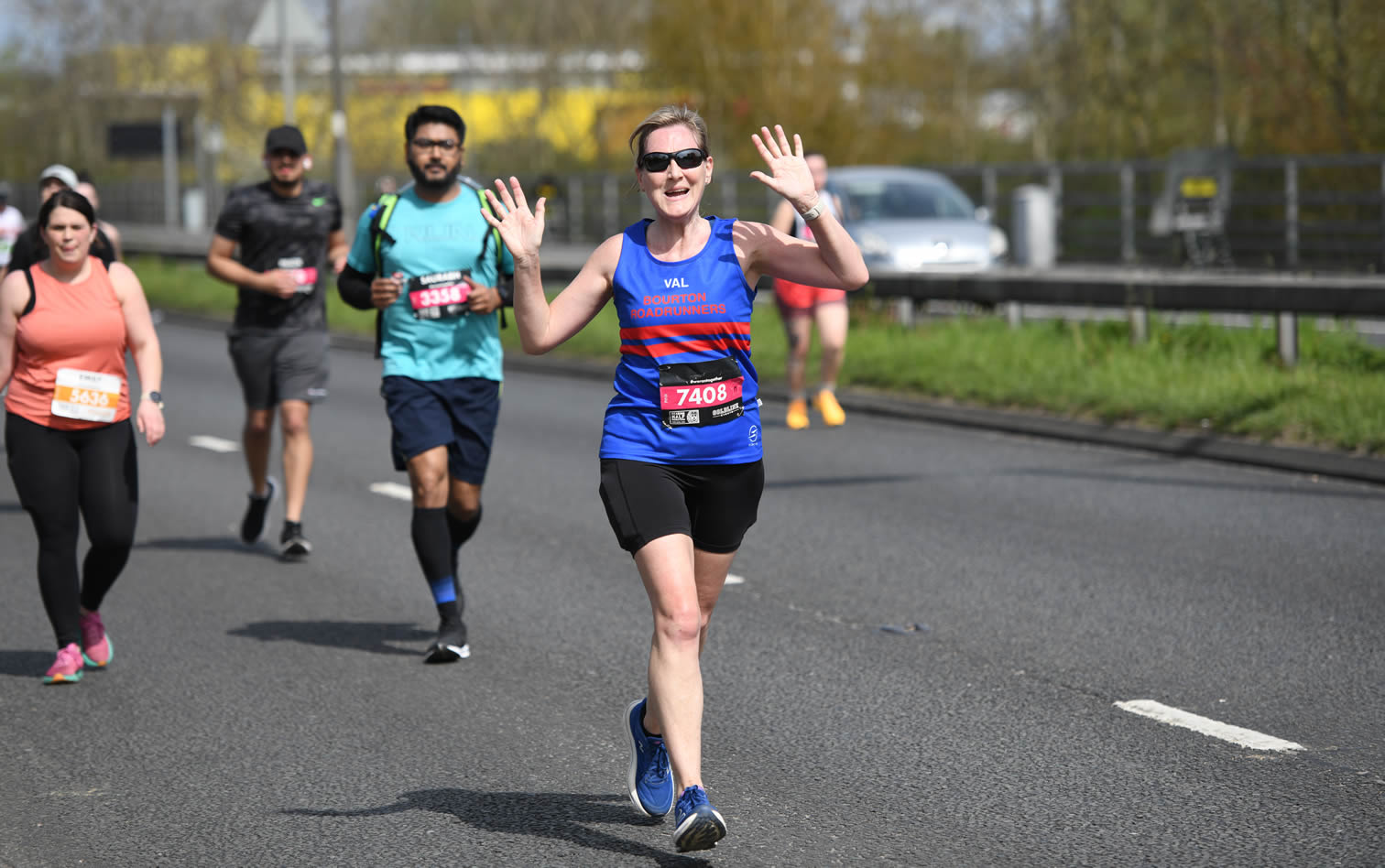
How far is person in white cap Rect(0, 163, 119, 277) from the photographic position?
7598 millimetres

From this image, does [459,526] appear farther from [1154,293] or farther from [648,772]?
[1154,293]

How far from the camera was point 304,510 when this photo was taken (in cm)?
1053

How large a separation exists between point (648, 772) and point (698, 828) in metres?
0.59

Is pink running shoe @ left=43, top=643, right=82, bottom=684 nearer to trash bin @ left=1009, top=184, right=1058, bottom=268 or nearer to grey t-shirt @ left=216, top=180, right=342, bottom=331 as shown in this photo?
grey t-shirt @ left=216, top=180, right=342, bottom=331

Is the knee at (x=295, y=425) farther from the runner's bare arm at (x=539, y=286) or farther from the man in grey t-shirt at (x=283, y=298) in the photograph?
the runner's bare arm at (x=539, y=286)

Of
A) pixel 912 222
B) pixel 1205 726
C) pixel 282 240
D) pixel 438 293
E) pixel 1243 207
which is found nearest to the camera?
pixel 1205 726

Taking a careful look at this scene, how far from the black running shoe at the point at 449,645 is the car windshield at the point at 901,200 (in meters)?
16.5

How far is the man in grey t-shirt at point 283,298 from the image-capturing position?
9320 millimetres

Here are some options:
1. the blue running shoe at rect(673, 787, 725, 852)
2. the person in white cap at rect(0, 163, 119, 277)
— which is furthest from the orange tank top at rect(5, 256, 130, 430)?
the blue running shoe at rect(673, 787, 725, 852)

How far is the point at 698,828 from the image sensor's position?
13.9 ft

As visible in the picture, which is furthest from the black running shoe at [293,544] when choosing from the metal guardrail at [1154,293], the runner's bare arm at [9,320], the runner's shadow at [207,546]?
the metal guardrail at [1154,293]

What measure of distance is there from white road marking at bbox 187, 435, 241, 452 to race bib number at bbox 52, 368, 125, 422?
6877mm

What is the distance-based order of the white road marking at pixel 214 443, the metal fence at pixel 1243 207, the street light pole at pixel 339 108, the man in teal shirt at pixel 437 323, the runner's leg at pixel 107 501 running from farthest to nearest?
the street light pole at pixel 339 108 → the metal fence at pixel 1243 207 → the white road marking at pixel 214 443 → the man in teal shirt at pixel 437 323 → the runner's leg at pixel 107 501

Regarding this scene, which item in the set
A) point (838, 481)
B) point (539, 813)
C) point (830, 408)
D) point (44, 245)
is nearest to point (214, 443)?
point (830, 408)
